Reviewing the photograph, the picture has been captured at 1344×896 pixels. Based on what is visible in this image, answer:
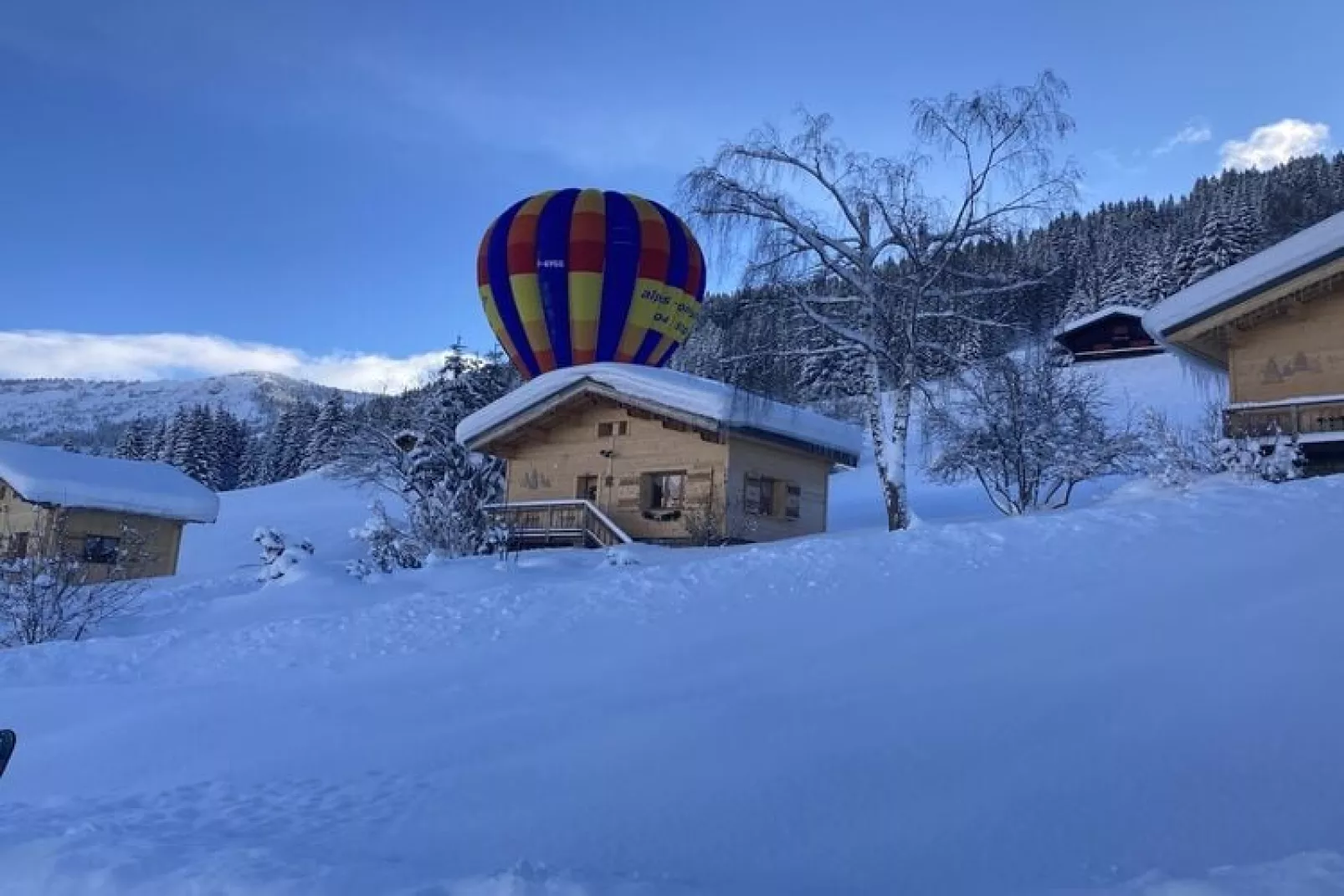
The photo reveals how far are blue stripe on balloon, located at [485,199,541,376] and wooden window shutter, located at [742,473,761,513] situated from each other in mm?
8186

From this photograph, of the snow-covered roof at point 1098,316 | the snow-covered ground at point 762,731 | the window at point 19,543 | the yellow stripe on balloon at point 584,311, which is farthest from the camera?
the snow-covered roof at point 1098,316

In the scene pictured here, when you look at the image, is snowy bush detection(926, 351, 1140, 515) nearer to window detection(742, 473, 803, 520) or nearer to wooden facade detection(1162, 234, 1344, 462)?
window detection(742, 473, 803, 520)

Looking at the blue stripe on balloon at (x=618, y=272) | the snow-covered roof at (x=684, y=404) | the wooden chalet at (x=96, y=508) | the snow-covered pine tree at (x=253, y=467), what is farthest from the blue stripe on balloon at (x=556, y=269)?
the snow-covered pine tree at (x=253, y=467)

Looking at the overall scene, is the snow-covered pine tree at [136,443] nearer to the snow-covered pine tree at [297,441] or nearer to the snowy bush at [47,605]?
the snow-covered pine tree at [297,441]

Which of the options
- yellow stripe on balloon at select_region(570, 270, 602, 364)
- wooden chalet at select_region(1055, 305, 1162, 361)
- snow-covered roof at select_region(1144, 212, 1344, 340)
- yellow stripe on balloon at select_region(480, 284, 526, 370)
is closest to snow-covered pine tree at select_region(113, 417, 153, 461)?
yellow stripe on balloon at select_region(480, 284, 526, 370)

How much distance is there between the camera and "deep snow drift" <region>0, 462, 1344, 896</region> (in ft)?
14.5

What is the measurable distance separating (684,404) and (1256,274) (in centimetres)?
1140

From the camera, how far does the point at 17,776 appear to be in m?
7.09

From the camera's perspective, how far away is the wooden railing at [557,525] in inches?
945

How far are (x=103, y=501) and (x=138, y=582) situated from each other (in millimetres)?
9845

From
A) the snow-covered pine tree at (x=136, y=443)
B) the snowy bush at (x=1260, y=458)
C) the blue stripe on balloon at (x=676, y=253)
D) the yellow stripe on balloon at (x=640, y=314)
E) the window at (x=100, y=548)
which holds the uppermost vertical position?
the blue stripe on balloon at (x=676, y=253)

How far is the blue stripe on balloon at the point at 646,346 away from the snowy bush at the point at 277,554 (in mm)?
12979

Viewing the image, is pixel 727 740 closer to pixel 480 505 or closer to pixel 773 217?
pixel 773 217

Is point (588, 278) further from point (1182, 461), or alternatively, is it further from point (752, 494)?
point (1182, 461)
